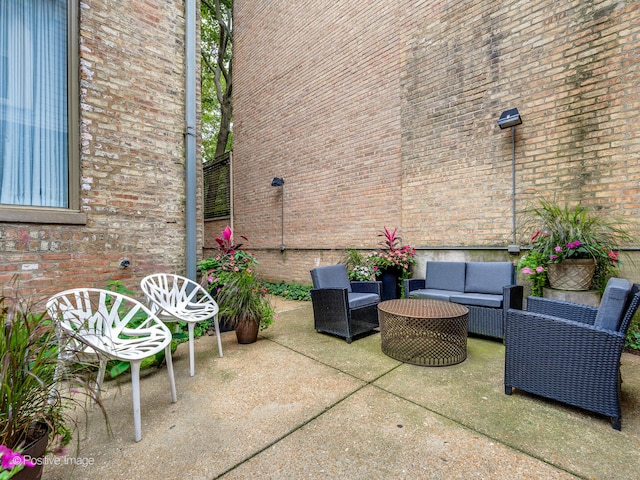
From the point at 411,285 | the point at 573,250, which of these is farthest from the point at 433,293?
the point at 573,250

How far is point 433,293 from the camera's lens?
12.5ft

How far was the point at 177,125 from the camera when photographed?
3.66m

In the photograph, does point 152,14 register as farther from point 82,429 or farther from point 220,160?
point 220,160

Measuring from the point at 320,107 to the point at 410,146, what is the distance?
236 cm

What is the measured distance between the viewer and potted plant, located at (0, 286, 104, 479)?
1.08m

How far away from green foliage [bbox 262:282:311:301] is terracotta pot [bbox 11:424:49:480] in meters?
4.66

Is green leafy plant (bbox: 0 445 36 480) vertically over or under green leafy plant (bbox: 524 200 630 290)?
under

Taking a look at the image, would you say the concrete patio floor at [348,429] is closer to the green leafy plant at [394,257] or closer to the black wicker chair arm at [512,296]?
the black wicker chair arm at [512,296]

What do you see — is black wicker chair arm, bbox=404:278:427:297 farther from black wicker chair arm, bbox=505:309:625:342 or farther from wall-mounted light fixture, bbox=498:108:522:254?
black wicker chair arm, bbox=505:309:625:342

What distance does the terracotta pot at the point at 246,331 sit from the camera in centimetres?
322

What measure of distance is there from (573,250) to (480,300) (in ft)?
3.43

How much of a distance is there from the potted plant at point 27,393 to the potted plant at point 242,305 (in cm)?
183

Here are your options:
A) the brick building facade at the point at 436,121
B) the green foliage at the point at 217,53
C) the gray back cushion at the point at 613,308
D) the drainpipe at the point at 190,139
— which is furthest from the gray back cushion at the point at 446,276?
the green foliage at the point at 217,53

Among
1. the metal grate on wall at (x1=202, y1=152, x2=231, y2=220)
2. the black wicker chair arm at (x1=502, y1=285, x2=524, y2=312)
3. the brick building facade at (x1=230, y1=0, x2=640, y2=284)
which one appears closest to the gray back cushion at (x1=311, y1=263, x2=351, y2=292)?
the brick building facade at (x1=230, y1=0, x2=640, y2=284)
